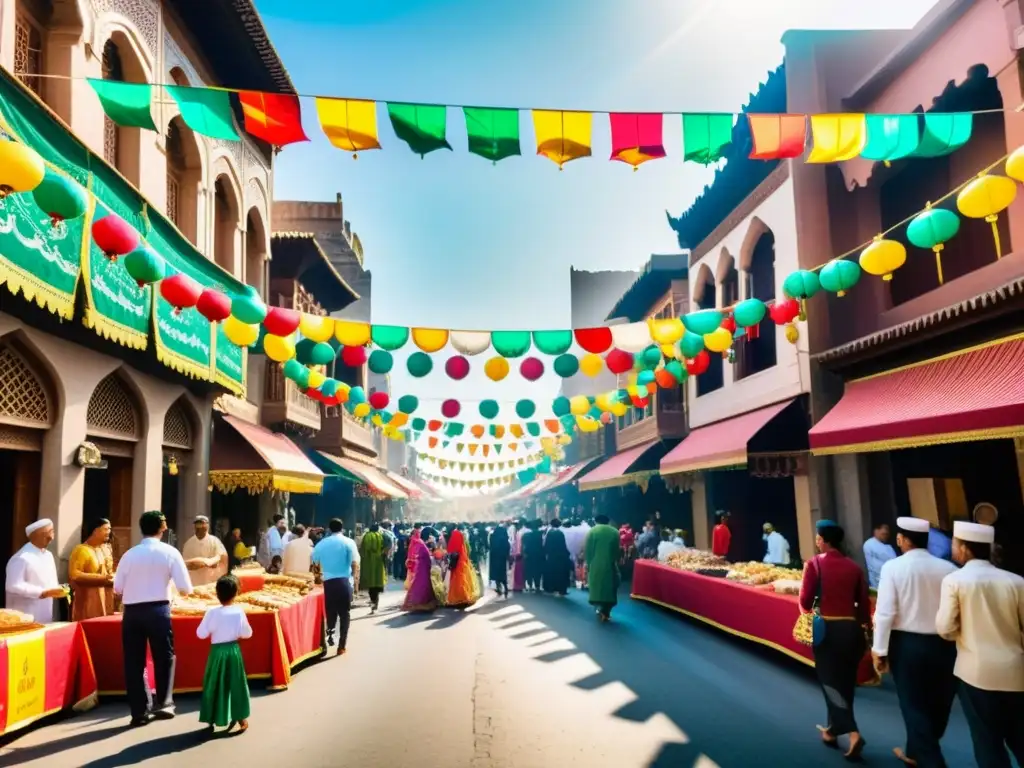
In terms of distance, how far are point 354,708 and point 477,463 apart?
2294 cm

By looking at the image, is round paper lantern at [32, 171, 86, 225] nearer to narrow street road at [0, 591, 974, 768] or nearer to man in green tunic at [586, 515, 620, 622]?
narrow street road at [0, 591, 974, 768]

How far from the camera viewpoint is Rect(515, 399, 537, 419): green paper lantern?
59.8 feet

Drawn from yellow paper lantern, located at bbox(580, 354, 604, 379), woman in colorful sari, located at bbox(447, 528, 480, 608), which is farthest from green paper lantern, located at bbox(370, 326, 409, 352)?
woman in colorful sari, located at bbox(447, 528, 480, 608)

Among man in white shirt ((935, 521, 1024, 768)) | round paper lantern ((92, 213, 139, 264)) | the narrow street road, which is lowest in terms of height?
the narrow street road

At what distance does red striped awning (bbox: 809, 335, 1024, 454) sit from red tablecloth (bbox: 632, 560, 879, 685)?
8.43 ft

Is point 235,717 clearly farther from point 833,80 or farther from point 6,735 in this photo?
point 833,80

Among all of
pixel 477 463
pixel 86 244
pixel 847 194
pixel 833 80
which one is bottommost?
pixel 477 463

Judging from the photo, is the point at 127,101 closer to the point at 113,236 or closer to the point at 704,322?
the point at 113,236

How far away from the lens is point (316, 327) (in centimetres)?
1219

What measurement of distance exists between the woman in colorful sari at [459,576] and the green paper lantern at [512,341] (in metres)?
4.44

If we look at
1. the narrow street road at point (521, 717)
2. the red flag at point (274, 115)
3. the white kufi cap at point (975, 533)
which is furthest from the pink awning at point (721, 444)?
the red flag at point (274, 115)

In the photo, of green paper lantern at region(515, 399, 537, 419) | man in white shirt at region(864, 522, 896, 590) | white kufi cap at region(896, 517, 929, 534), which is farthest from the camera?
green paper lantern at region(515, 399, 537, 419)

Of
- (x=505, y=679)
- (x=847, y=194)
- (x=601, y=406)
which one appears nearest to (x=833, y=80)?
(x=847, y=194)

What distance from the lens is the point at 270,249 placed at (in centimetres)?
1945
